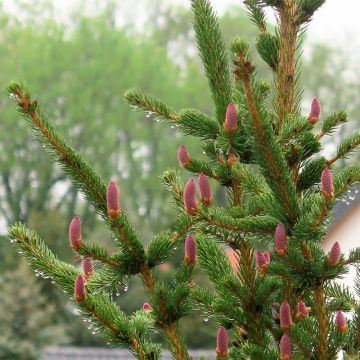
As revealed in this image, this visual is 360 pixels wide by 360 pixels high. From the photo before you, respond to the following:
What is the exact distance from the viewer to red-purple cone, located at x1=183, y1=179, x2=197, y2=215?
303 centimetres

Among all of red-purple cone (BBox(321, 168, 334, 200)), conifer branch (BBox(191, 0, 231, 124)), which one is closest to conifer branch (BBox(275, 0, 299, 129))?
conifer branch (BBox(191, 0, 231, 124))

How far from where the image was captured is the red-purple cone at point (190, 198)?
3025 millimetres

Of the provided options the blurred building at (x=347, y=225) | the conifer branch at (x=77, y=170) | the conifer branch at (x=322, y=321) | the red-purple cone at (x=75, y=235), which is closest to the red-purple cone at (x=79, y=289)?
the red-purple cone at (x=75, y=235)

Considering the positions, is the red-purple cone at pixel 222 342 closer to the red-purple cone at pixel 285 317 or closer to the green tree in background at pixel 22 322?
the red-purple cone at pixel 285 317

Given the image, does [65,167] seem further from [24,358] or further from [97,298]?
[24,358]

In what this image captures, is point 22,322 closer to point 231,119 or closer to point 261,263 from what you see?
point 261,263

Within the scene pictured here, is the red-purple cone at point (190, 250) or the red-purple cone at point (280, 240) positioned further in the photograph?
the red-purple cone at point (190, 250)

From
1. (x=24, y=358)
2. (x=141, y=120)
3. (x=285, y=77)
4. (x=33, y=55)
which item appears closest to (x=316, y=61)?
(x=141, y=120)

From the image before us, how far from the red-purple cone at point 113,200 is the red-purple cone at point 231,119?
1.66ft

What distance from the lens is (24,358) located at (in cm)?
2258

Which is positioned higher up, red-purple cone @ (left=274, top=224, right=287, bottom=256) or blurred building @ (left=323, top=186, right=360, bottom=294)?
blurred building @ (left=323, top=186, right=360, bottom=294)

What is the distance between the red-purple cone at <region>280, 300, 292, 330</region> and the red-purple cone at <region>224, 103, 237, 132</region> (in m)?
0.71

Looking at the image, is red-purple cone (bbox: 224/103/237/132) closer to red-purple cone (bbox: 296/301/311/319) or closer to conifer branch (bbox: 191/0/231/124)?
conifer branch (bbox: 191/0/231/124)

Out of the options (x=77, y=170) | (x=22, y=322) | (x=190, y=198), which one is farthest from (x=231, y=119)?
(x=22, y=322)
